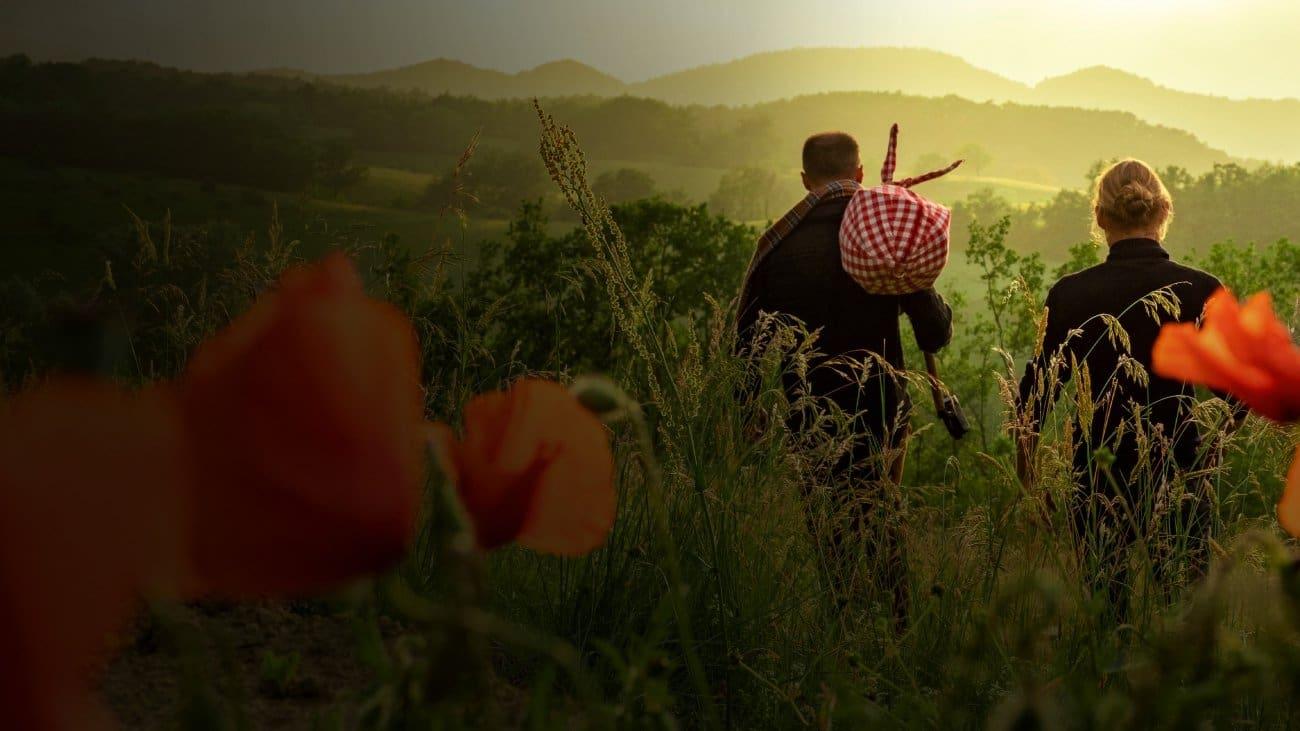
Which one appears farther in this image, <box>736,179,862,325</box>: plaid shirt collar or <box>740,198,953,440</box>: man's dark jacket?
<box>736,179,862,325</box>: plaid shirt collar

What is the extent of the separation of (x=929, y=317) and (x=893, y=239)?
0.44m

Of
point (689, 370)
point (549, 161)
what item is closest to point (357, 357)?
point (549, 161)

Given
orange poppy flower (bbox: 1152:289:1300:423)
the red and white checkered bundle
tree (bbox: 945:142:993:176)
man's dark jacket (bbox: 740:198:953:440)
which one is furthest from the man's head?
tree (bbox: 945:142:993:176)

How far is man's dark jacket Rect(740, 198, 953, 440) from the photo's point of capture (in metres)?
3.90

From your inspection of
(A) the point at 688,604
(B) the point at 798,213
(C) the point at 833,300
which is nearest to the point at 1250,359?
(A) the point at 688,604

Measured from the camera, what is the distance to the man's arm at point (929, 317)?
3873 mm

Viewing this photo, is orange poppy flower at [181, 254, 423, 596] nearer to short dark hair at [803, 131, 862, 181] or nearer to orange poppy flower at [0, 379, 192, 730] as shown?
orange poppy flower at [0, 379, 192, 730]

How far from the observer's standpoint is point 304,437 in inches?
14.8

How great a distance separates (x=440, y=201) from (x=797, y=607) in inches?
58.4

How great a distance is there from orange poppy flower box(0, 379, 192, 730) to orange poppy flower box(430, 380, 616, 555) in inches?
7.9

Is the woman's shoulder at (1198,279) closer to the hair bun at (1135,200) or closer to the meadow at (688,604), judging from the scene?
the hair bun at (1135,200)

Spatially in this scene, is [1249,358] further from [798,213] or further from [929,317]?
[798,213]

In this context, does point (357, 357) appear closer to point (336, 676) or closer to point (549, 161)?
point (549, 161)

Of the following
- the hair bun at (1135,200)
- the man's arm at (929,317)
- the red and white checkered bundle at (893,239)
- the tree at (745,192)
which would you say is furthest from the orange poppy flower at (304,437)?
the tree at (745,192)
